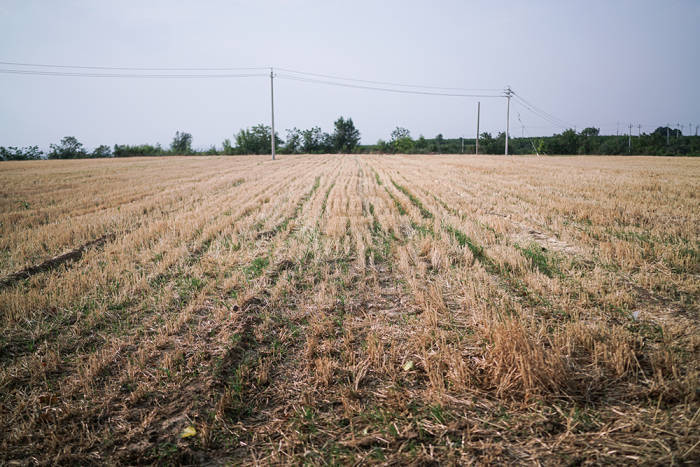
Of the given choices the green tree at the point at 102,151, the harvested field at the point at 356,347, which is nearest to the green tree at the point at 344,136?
the green tree at the point at 102,151

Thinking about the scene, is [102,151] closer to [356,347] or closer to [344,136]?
[344,136]

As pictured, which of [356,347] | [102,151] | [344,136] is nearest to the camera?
[356,347]

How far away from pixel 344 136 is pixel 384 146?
10777 mm

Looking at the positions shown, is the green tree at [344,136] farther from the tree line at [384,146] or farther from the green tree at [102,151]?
the green tree at [102,151]

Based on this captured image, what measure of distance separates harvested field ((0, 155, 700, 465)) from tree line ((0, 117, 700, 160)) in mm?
65883

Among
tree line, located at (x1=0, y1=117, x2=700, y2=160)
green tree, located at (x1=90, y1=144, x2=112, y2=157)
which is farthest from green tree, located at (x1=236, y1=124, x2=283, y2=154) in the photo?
green tree, located at (x1=90, y1=144, x2=112, y2=157)

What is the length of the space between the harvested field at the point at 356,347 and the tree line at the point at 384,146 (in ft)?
216

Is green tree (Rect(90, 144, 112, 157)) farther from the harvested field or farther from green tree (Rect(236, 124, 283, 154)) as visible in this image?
the harvested field

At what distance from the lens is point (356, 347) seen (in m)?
2.93

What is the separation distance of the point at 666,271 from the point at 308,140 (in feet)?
249

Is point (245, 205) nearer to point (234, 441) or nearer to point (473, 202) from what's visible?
→ point (473, 202)

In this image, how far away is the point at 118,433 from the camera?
2.07m

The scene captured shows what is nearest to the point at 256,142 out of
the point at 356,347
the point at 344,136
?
the point at 344,136

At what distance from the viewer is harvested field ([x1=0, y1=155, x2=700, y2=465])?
6.41 ft
